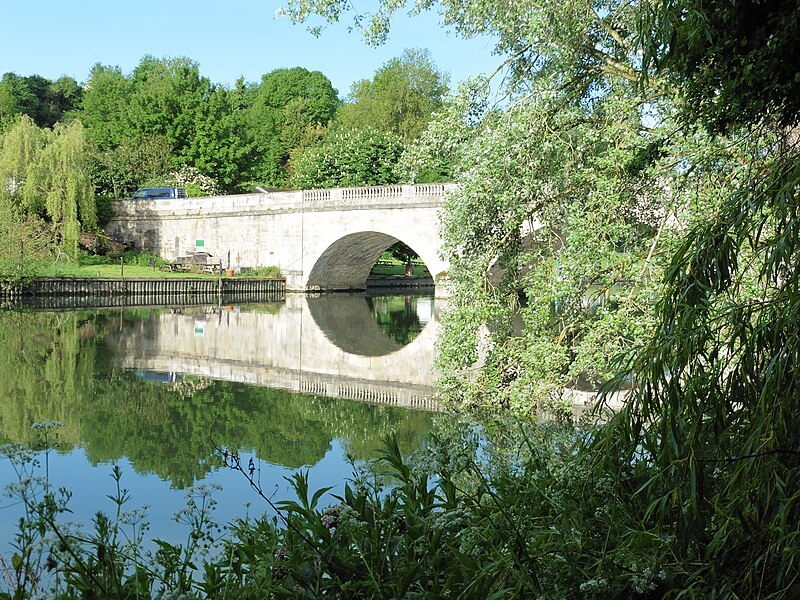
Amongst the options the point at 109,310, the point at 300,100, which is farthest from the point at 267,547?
the point at 300,100

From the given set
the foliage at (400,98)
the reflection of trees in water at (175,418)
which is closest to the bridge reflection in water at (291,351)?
the reflection of trees in water at (175,418)

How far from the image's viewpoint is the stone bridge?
97.5 ft

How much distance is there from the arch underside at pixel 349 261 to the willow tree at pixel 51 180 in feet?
26.0

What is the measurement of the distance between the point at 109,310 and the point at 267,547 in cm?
2106

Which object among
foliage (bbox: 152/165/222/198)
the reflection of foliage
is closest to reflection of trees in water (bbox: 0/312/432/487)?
the reflection of foliage

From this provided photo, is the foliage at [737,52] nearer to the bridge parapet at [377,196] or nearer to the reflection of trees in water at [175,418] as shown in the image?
the reflection of trees in water at [175,418]

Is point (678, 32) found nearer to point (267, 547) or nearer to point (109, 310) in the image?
point (267, 547)

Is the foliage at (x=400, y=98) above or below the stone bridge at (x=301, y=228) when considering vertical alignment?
above

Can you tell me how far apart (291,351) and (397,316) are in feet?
26.4

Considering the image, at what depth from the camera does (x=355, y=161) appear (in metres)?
37.7

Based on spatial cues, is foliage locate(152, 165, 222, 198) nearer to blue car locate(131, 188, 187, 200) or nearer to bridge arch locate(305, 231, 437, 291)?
blue car locate(131, 188, 187, 200)

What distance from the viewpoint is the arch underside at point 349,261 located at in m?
32.1

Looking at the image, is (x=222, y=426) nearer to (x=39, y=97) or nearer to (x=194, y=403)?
(x=194, y=403)

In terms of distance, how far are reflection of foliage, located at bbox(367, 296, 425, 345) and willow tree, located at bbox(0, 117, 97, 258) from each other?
9.59 meters
